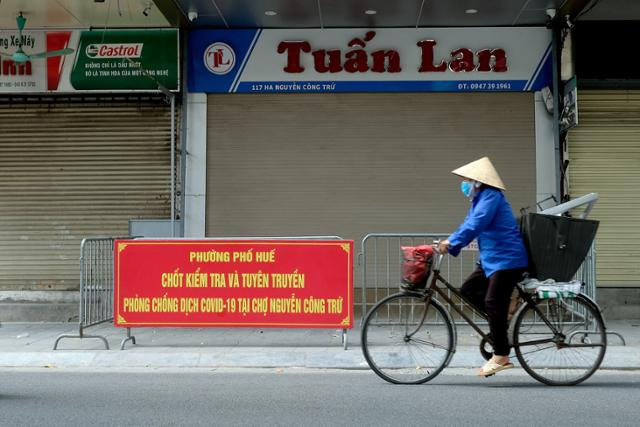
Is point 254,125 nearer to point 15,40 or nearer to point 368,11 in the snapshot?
point 368,11

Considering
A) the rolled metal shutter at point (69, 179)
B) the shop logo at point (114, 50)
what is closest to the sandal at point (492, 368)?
Answer: the rolled metal shutter at point (69, 179)

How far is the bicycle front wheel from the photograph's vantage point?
5691 mm

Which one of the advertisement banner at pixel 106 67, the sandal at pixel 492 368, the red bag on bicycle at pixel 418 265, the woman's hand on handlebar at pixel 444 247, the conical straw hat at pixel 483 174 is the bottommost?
the sandal at pixel 492 368

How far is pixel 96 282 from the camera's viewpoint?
8.23 metres

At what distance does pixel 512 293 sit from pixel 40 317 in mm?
7899

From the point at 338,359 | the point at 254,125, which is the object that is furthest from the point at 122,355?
the point at 254,125

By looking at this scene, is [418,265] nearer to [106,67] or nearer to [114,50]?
[106,67]

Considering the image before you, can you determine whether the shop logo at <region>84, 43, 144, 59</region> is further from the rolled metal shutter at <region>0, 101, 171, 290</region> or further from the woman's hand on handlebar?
the woman's hand on handlebar

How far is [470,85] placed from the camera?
10906 millimetres

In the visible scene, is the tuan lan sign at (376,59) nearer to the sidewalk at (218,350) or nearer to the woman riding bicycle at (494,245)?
the sidewalk at (218,350)

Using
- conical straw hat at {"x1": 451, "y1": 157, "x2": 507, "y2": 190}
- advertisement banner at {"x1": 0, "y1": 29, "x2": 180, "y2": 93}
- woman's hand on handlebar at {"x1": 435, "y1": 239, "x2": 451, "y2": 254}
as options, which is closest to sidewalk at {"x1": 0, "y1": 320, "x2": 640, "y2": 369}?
woman's hand on handlebar at {"x1": 435, "y1": 239, "x2": 451, "y2": 254}

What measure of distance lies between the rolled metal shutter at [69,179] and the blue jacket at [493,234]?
6.61 m

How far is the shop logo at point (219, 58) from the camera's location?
11.1 m

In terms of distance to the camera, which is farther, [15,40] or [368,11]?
[15,40]
